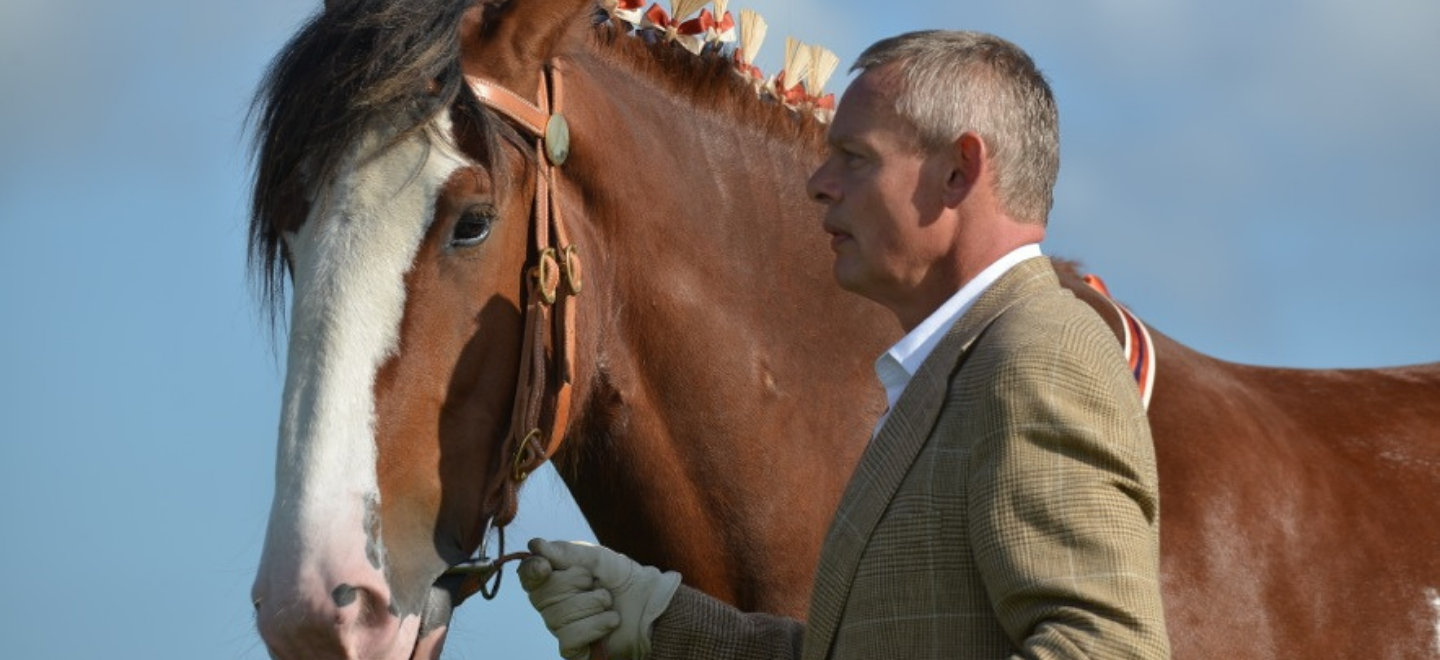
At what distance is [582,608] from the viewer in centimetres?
316

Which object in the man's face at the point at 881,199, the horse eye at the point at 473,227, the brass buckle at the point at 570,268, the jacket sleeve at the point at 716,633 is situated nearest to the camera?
the man's face at the point at 881,199

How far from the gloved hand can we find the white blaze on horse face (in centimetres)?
33

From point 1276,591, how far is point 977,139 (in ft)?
7.18

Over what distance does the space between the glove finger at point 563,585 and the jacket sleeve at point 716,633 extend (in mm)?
169

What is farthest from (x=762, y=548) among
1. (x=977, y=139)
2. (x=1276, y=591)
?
(x=977, y=139)

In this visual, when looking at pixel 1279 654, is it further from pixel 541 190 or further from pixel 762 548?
pixel 541 190

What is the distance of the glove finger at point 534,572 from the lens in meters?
3.19

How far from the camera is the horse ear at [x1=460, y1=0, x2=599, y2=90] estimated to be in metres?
3.92

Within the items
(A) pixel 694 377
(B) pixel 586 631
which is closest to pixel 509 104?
(A) pixel 694 377

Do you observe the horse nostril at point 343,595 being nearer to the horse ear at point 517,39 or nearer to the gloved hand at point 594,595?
the gloved hand at point 594,595

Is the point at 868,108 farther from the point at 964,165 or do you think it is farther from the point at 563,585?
the point at 563,585

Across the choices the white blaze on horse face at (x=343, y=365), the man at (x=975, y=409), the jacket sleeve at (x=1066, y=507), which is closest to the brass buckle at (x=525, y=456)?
the white blaze on horse face at (x=343, y=365)

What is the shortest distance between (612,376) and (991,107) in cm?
172

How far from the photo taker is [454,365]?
3525 mm
